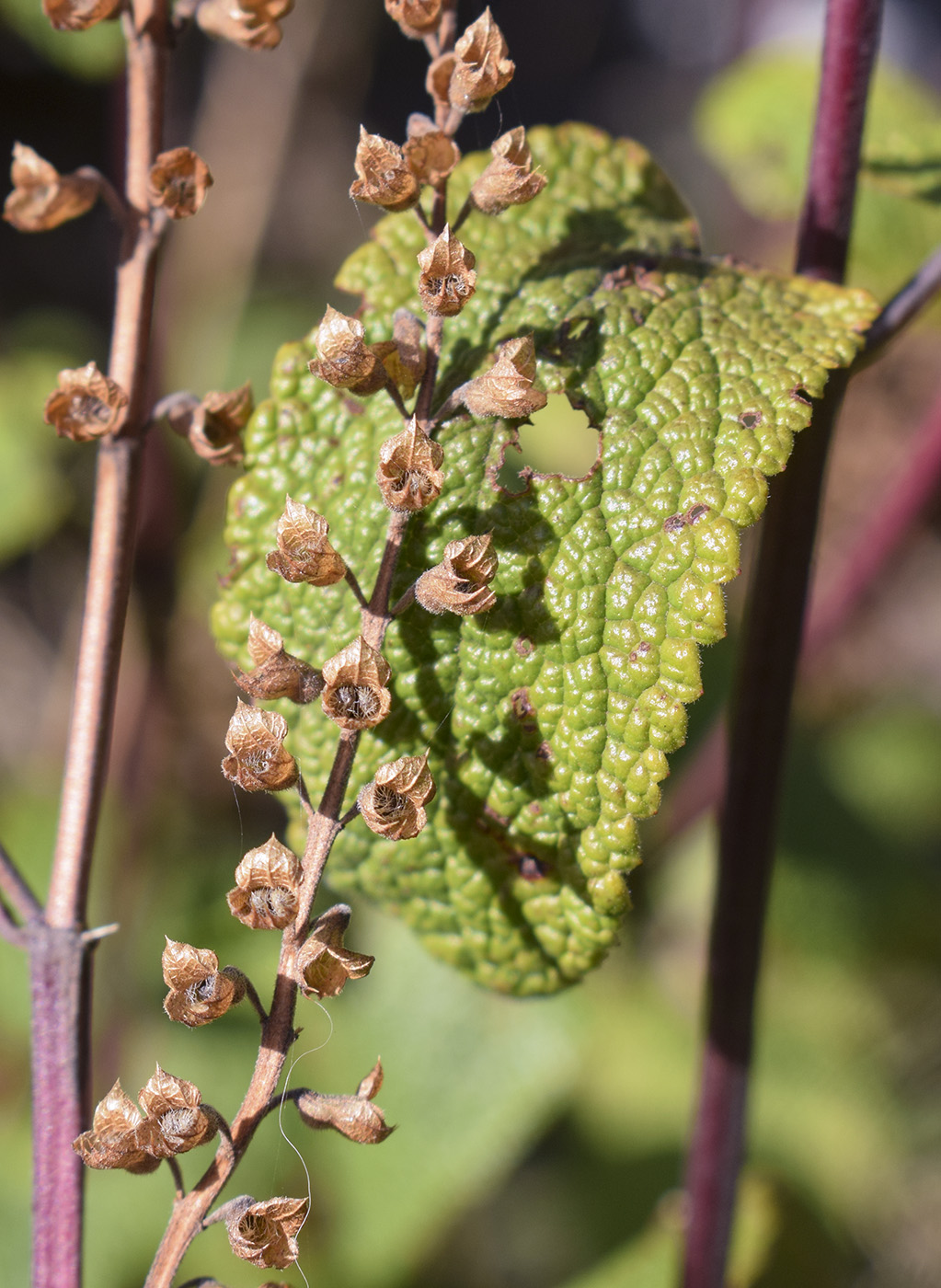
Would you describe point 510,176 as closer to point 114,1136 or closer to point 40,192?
point 40,192

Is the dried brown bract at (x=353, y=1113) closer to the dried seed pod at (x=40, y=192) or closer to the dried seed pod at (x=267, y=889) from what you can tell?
the dried seed pod at (x=267, y=889)

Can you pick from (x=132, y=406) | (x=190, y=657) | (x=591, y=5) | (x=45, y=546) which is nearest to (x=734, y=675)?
(x=132, y=406)

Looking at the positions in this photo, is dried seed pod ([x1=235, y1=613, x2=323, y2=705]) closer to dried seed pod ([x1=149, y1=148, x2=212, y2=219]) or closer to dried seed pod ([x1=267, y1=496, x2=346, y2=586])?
dried seed pod ([x1=267, y1=496, x2=346, y2=586])

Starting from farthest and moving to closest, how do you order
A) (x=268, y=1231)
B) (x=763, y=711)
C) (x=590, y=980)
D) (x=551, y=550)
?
(x=590, y=980) → (x=763, y=711) → (x=551, y=550) → (x=268, y=1231)

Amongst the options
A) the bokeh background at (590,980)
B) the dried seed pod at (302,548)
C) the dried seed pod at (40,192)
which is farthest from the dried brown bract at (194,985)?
the bokeh background at (590,980)

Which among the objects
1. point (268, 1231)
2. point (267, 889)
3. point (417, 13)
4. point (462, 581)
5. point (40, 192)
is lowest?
point (268, 1231)

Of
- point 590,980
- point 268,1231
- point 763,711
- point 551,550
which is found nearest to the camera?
point 268,1231

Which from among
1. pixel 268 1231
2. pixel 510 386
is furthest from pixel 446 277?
pixel 268 1231
